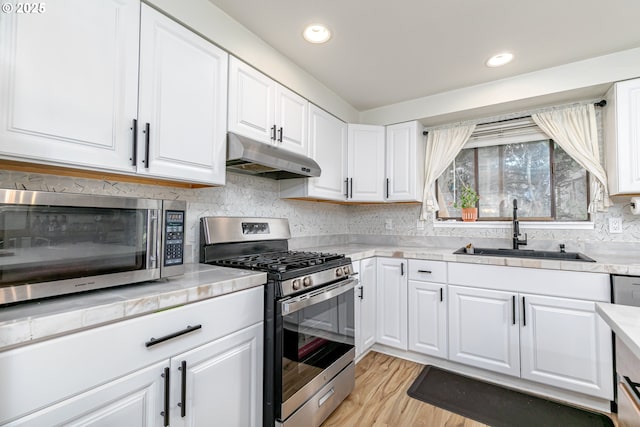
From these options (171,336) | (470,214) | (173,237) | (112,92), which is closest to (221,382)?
(171,336)

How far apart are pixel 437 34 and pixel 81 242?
2.18 m

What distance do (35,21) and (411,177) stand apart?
8.63 feet

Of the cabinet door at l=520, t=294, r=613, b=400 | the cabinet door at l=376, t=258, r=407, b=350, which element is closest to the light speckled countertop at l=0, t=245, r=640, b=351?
the cabinet door at l=520, t=294, r=613, b=400

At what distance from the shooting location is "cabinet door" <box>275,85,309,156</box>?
2.07 m

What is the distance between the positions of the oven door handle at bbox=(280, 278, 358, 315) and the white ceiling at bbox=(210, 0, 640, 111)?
1.59m

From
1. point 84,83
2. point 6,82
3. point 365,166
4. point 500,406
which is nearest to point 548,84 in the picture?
point 365,166

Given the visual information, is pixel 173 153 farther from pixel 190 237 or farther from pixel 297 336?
pixel 297 336

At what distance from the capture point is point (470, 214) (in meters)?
2.81

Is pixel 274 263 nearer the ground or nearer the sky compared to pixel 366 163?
nearer the ground

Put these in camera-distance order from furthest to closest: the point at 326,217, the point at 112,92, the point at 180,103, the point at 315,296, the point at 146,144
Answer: the point at 326,217 < the point at 315,296 < the point at 180,103 < the point at 146,144 < the point at 112,92

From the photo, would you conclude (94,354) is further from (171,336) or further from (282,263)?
(282,263)

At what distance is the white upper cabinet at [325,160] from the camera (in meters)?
2.40

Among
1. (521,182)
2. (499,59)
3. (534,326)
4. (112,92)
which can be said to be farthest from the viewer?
(521,182)

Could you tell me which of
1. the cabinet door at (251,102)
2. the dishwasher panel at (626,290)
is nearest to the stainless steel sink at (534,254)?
the dishwasher panel at (626,290)
